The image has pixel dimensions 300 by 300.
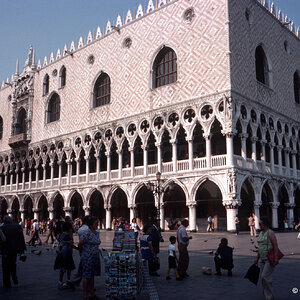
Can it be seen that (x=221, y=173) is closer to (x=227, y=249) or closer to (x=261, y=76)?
(x=261, y=76)

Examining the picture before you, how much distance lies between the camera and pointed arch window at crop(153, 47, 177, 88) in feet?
71.3

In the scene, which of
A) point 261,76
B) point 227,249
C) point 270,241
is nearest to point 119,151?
point 261,76

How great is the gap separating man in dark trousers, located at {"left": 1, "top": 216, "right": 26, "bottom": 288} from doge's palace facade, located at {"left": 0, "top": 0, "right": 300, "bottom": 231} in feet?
33.3

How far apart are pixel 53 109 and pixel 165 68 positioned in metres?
11.6

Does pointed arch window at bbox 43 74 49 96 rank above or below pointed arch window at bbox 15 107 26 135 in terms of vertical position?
above

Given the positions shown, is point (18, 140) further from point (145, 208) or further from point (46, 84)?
point (145, 208)

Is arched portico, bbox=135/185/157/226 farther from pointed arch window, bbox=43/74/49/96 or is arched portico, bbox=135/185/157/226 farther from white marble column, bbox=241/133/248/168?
pointed arch window, bbox=43/74/49/96

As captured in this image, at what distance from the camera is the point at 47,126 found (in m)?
29.4

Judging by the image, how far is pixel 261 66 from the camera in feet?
74.2

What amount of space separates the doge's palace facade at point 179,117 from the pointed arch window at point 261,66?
11 centimetres

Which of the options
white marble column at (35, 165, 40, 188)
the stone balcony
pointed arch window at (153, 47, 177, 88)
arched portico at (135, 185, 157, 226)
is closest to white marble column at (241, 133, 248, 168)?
pointed arch window at (153, 47, 177, 88)

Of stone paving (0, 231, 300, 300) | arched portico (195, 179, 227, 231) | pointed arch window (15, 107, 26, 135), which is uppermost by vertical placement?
pointed arch window (15, 107, 26, 135)

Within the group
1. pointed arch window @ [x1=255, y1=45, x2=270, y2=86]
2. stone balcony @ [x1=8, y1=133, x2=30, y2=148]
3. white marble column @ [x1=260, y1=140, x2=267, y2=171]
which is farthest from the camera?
stone balcony @ [x1=8, y1=133, x2=30, y2=148]

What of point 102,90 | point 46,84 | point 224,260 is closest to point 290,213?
point 102,90
